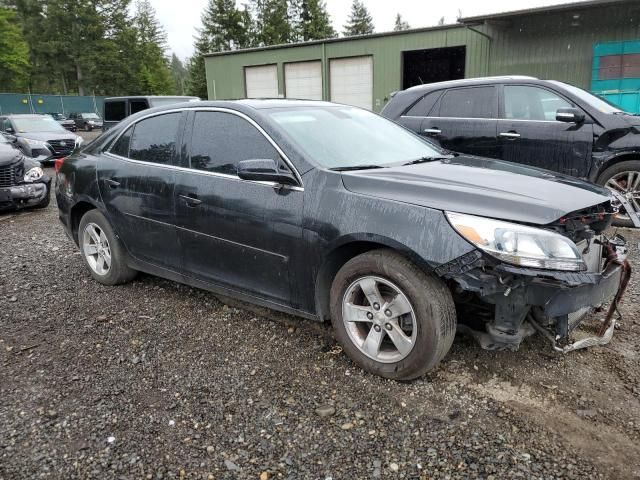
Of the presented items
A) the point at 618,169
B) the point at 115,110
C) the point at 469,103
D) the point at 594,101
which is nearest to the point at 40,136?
the point at 115,110

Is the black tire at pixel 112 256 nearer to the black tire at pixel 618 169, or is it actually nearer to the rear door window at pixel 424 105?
the rear door window at pixel 424 105

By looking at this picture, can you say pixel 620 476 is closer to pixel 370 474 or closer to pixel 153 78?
pixel 370 474

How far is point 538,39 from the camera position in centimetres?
1656

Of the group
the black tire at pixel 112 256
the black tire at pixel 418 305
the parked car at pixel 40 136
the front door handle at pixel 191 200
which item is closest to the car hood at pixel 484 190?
the black tire at pixel 418 305

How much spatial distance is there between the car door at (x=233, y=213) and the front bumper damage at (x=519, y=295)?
3.40ft

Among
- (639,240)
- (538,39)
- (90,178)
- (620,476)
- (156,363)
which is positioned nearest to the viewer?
(620,476)

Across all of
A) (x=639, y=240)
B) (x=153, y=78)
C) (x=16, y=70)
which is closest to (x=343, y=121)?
(x=639, y=240)

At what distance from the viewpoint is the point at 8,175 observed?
793 cm

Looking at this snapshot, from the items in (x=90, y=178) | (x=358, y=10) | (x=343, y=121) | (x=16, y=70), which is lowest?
(x=90, y=178)

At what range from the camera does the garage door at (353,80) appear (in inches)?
816

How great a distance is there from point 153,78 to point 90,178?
65.6m

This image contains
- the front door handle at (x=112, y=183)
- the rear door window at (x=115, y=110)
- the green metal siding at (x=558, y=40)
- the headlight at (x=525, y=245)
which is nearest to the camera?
the headlight at (x=525, y=245)

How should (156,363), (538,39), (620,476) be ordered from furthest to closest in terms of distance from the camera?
(538,39), (156,363), (620,476)

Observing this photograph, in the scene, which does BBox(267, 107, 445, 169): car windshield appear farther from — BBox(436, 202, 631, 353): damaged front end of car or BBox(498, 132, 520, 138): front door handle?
BBox(498, 132, 520, 138): front door handle
